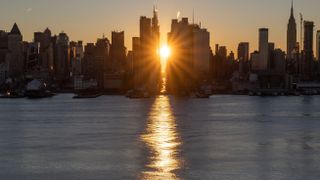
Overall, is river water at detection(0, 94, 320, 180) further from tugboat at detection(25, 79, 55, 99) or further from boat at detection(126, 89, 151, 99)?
tugboat at detection(25, 79, 55, 99)

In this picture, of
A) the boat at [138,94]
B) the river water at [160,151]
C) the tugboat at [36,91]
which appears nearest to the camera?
the river water at [160,151]

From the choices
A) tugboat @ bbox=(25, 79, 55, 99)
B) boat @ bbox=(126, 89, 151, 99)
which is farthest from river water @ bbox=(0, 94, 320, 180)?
tugboat @ bbox=(25, 79, 55, 99)

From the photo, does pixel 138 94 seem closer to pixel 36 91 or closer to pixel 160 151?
pixel 36 91

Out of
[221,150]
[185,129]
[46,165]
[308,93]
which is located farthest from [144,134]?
[308,93]

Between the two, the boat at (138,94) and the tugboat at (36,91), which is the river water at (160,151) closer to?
the boat at (138,94)

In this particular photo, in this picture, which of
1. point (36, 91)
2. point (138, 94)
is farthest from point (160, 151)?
point (36, 91)

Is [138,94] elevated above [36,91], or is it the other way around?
[36,91]

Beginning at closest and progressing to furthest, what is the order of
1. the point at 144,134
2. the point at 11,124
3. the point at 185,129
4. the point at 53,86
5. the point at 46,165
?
the point at 46,165, the point at 144,134, the point at 185,129, the point at 11,124, the point at 53,86

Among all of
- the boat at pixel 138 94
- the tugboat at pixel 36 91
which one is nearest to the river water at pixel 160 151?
the boat at pixel 138 94

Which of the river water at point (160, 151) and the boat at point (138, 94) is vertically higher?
the river water at point (160, 151)

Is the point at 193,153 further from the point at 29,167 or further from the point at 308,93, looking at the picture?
the point at 308,93

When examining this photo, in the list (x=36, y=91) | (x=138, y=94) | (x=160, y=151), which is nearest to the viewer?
(x=160, y=151)
